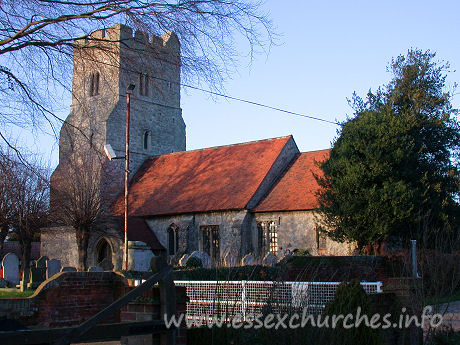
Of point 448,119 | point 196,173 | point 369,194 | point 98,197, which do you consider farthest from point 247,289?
point 196,173

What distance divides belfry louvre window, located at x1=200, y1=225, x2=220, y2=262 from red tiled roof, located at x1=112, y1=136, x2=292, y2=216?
1.19 meters

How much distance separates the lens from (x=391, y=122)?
2442 centimetres

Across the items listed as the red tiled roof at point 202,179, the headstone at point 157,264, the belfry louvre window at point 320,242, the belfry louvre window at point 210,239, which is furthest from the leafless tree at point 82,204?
the headstone at point 157,264

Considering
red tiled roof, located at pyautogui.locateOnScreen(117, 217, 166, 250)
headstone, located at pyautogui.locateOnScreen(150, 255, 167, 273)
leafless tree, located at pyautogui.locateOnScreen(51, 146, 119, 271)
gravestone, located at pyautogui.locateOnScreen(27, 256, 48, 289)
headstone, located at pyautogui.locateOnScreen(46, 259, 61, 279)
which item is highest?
leafless tree, located at pyautogui.locateOnScreen(51, 146, 119, 271)

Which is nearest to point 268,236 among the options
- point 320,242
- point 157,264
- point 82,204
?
point 320,242

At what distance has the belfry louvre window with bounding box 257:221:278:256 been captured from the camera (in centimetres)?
2997

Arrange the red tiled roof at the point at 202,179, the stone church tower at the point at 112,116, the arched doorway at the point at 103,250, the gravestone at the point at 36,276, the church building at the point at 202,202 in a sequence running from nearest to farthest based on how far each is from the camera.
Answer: the stone church tower at the point at 112,116 < the gravestone at the point at 36,276 < the church building at the point at 202,202 < the red tiled roof at the point at 202,179 < the arched doorway at the point at 103,250

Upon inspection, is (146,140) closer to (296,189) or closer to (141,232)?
(141,232)

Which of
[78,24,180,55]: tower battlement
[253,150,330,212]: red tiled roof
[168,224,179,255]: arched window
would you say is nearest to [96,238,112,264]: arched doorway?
[168,224,179,255]: arched window

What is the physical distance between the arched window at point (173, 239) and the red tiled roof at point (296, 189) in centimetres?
537

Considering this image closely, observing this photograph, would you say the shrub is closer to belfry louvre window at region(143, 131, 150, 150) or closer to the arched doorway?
the arched doorway

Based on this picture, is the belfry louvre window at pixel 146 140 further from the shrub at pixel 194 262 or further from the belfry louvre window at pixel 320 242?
the shrub at pixel 194 262

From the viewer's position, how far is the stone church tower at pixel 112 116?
28.4 feet

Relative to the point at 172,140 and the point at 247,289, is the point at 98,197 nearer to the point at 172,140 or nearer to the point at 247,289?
the point at 172,140
